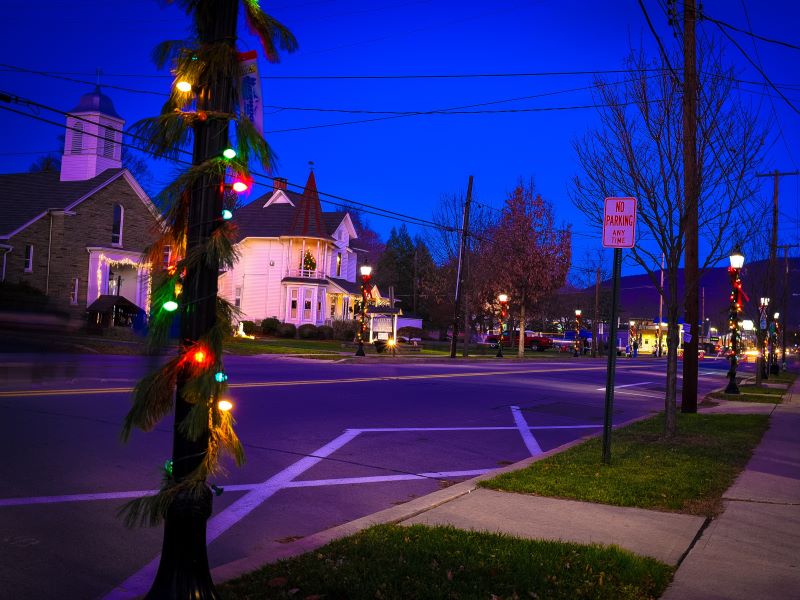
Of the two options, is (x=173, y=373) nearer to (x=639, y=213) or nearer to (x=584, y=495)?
(x=584, y=495)

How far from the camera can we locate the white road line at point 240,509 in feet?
14.4

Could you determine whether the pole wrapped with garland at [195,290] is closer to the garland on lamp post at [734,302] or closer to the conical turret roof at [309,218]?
the garland on lamp post at [734,302]

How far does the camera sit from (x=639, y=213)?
433 inches

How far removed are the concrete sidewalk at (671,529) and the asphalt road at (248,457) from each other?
0.53 meters

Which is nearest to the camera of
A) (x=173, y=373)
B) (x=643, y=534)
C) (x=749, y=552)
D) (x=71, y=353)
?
(x=173, y=373)

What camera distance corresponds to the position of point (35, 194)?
112 feet

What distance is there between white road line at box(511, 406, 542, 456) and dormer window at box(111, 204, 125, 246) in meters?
27.0

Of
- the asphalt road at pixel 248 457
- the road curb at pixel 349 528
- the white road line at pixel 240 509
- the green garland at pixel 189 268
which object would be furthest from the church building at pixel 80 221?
the green garland at pixel 189 268

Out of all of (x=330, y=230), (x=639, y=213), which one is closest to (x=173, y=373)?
(x=639, y=213)

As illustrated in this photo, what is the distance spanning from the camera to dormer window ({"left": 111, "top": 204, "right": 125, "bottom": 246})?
3593 cm

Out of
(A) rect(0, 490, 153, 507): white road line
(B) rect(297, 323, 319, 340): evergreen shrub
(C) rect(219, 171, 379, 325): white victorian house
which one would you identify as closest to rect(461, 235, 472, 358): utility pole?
(B) rect(297, 323, 319, 340): evergreen shrub

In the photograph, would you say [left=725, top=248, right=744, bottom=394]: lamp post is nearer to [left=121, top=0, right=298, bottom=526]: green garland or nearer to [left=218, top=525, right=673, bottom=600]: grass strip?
[left=218, top=525, right=673, bottom=600]: grass strip

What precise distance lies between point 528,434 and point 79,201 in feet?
92.1

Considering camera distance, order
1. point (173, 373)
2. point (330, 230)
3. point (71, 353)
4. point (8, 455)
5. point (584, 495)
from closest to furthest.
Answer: point (173, 373) → point (71, 353) → point (584, 495) → point (8, 455) → point (330, 230)
